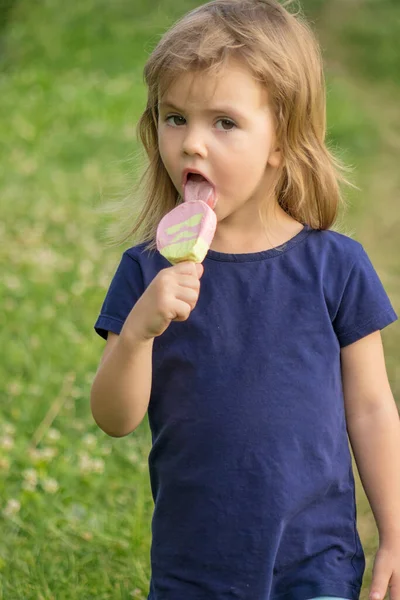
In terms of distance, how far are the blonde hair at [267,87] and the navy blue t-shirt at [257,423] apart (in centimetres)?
17

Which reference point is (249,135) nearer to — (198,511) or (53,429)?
(198,511)

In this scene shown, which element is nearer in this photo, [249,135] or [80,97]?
[249,135]

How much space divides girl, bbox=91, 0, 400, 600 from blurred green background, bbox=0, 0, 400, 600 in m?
0.92

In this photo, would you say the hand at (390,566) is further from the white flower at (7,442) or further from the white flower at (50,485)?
the white flower at (7,442)


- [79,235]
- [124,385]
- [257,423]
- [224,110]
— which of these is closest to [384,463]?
[257,423]

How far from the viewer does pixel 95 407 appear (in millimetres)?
2408

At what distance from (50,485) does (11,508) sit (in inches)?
7.0

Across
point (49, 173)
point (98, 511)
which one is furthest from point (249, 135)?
point (49, 173)

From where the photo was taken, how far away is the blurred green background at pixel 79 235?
3.46 m

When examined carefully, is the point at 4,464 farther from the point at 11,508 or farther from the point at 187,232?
the point at 187,232

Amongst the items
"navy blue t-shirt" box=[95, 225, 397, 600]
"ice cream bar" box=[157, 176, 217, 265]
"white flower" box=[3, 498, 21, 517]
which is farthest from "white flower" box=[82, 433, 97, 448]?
"ice cream bar" box=[157, 176, 217, 265]

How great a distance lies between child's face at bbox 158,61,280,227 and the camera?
231 cm

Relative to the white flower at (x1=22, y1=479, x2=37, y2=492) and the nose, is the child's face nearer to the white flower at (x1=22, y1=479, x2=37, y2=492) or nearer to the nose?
the nose

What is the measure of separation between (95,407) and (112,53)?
8032mm
